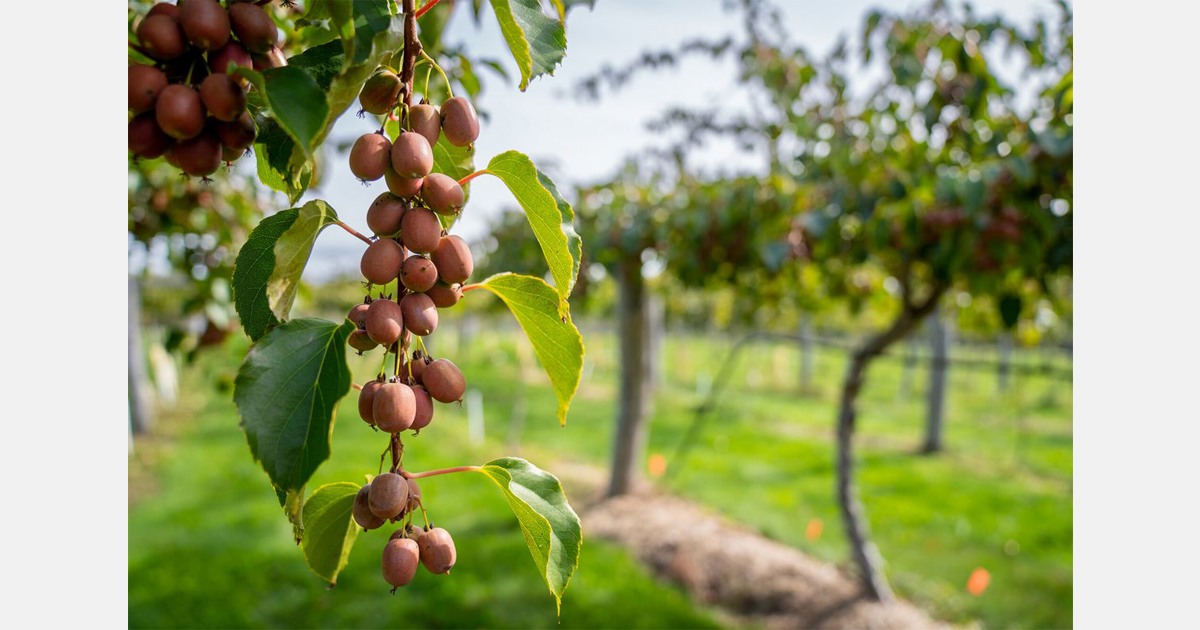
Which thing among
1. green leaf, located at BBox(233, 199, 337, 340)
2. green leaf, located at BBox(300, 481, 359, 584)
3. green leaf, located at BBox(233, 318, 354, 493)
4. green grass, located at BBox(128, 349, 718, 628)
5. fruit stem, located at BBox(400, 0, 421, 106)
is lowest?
green grass, located at BBox(128, 349, 718, 628)

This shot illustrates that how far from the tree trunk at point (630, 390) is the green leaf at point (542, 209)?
14.1ft

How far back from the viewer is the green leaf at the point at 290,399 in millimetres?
399

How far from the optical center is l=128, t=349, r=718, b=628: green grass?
3135 millimetres

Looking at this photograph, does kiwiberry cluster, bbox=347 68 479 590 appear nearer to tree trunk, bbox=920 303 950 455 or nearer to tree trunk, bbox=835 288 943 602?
tree trunk, bbox=835 288 943 602

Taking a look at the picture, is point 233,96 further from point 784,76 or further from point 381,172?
point 784,76

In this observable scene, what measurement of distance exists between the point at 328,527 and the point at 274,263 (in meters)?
0.21

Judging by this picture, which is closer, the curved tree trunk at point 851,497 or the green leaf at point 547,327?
the green leaf at point 547,327

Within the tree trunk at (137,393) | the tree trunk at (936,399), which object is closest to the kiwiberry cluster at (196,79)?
the tree trunk at (936,399)

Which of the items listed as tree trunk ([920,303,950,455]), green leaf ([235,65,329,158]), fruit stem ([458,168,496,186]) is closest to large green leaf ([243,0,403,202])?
green leaf ([235,65,329,158])

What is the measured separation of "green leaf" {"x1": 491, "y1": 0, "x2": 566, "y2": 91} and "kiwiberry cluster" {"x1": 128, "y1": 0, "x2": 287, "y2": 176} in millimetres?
148

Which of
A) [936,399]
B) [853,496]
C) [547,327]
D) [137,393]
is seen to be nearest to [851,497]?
[853,496]

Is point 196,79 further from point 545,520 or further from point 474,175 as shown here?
point 545,520

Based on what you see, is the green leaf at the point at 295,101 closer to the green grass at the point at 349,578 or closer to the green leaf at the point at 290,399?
the green leaf at the point at 290,399

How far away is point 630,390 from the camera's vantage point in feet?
16.3
